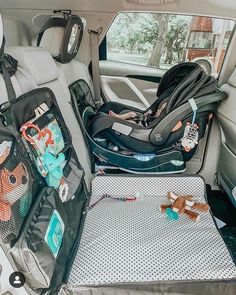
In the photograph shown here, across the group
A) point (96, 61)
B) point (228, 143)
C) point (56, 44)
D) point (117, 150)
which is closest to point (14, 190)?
point (117, 150)

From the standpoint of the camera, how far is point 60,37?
1748 mm

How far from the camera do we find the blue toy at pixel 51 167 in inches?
43.3

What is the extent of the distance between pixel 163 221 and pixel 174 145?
54cm

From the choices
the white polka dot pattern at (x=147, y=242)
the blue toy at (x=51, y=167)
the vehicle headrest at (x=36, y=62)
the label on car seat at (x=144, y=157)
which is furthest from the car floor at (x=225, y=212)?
the vehicle headrest at (x=36, y=62)

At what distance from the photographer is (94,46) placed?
6.98ft

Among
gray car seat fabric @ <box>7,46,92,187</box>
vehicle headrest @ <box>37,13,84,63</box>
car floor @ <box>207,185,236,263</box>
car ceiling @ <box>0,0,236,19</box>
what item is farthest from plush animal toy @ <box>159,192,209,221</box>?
car ceiling @ <box>0,0,236,19</box>

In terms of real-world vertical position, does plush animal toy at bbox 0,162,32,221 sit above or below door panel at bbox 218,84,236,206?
above

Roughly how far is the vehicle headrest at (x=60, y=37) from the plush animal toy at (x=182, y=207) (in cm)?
97

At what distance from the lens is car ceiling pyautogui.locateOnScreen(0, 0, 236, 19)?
1875 mm

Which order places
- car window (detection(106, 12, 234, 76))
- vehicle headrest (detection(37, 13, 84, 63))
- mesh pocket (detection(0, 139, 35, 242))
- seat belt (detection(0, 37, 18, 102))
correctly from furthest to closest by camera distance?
1. car window (detection(106, 12, 234, 76))
2. vehicle headrest (detection(37, 13, 84, 63))
3. seat belt (detection(0, 37, 18, 102))
4. mesh pocket (detection(0, 139, 35, 242))

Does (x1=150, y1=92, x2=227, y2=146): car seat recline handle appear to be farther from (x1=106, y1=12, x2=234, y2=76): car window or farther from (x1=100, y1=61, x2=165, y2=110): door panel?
(x1=100, y1=61, x2=165, y2=110): door panel

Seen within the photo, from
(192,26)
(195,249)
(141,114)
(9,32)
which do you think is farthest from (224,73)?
(9,32)

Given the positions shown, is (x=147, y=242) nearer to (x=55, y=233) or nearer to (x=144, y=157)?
(x=55, y=233)

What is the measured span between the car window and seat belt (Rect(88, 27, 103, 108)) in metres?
0.11
